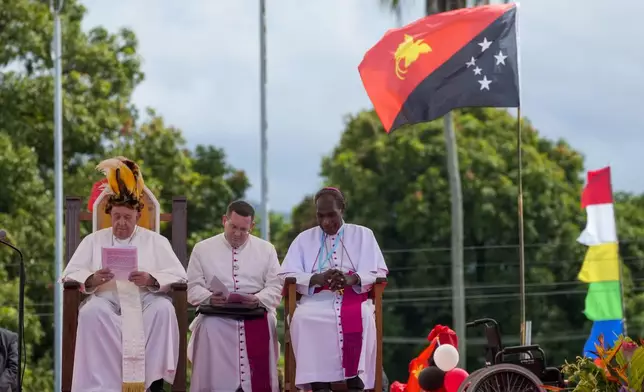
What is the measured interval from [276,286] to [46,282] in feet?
63.7

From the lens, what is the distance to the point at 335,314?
1172 centimetres

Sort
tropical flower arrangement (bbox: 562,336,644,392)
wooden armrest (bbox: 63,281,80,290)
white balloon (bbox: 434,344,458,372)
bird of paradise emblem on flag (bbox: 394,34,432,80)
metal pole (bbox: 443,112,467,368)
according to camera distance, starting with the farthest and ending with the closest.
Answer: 1. metal pole (bbox: 443,112,467,368)
2. bird of paradise emblem on flag (bbox: 394,34,432,80)
3. white balloon (bbox: 434,344,458,372)
4. wooden armrest (bbox: 63,281,80,290)
5. tropical flower arrangement (bbox: 562,336,644,392)

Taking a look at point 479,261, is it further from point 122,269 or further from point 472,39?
point 122,269

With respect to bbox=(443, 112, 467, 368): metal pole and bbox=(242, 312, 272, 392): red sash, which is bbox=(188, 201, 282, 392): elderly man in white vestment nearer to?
bbox=(242, 312, 272, 392): red sash

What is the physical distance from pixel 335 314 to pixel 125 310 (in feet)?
5.33

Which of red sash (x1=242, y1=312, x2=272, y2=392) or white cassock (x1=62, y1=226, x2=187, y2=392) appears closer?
white cassock (x1=62, y1=226, x2=187, y2=392)

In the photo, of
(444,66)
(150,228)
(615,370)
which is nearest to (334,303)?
(150,228)

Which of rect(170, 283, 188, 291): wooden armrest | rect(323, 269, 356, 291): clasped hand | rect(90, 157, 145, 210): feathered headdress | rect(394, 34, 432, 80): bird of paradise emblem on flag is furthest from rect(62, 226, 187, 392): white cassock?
rect(394, 34, 432, 80): bird of paradise emblem on flag

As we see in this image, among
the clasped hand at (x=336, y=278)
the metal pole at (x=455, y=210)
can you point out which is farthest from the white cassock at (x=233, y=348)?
the metal pole at (x=455, y=210)

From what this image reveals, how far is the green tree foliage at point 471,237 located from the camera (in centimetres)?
3725

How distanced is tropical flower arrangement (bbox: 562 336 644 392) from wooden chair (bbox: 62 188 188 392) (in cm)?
298

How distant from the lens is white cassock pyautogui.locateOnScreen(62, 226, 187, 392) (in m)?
11.3

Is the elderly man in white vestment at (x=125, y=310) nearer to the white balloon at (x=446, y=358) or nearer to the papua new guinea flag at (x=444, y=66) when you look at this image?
the white balloon at (x=446, y=358)

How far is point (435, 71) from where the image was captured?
1508 centimetres
